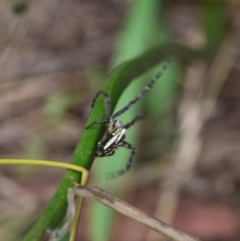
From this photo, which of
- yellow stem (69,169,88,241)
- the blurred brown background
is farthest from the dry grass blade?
the blurred brown background

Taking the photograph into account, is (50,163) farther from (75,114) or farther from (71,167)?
(75,114)

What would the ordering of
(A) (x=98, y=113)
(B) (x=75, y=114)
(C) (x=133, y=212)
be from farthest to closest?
1. (B) (x=75, y=114)
2. (A) (x=98, y=113)
3. (C) (x=133, y=212)

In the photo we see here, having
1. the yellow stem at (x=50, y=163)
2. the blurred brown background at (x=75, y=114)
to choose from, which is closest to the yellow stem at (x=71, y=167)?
the yellow stem at (x=50, y=163)

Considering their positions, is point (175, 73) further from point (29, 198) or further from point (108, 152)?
point (108, 152)

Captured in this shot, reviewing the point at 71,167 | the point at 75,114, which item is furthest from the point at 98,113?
the point at 75,114

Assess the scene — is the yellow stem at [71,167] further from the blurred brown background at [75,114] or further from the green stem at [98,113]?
the blurred brown background at [75,114]

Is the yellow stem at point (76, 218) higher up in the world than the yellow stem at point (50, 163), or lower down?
lower down

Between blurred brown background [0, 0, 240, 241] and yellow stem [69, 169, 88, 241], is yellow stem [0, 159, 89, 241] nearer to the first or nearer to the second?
yellow stem [69, 169, 88, 241]

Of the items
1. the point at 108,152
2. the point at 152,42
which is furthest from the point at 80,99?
the point at 108,152

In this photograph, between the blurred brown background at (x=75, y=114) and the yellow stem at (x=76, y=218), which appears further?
the blurred brown background at (x=75, y=114)
